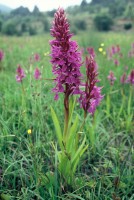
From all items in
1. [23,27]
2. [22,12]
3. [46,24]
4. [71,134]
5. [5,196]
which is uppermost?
[22,12]

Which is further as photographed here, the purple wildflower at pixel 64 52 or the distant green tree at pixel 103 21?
the distant green tree at pixel 103 21

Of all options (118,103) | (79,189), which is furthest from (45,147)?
(118,103)

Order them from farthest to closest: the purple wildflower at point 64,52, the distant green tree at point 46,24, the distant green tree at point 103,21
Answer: the distant green tree at point 103,21 → the distant green tree at point 46,24 → the purple wildflower at point 64,52

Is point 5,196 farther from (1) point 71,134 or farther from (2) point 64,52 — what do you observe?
(2) point 64,52

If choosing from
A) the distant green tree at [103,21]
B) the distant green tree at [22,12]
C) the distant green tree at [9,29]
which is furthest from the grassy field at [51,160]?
the distant green tree at [22,12]

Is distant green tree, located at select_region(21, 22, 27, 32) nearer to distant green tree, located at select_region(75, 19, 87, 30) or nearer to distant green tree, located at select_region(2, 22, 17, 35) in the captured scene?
distant green tree, located at select_region(2, 22, 17, 35)

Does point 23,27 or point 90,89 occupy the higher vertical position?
point 23,27

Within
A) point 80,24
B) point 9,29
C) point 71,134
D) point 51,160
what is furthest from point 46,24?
point 71,134

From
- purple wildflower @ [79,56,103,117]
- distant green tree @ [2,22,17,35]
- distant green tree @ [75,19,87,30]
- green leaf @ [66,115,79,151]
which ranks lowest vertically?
green leaf @ [66,115,79,151]

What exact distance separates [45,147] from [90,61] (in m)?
1.03

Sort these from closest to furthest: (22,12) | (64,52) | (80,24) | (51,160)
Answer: (64,52) < (51,160) < (80,24) < (22,12)

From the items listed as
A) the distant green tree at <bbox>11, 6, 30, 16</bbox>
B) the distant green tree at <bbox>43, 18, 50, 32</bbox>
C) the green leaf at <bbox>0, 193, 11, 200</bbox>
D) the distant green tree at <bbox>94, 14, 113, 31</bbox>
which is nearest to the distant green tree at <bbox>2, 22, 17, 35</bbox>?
the distant green tree at <bbox>43, 18, 50, 32</bbox>

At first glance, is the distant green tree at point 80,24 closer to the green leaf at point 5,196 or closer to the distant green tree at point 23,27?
the distant green tree at point 23,27

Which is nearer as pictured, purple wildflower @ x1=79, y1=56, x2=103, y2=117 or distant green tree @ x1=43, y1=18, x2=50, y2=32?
purple wildflower @ x1=79, y1=56, x2=103, y2=117
